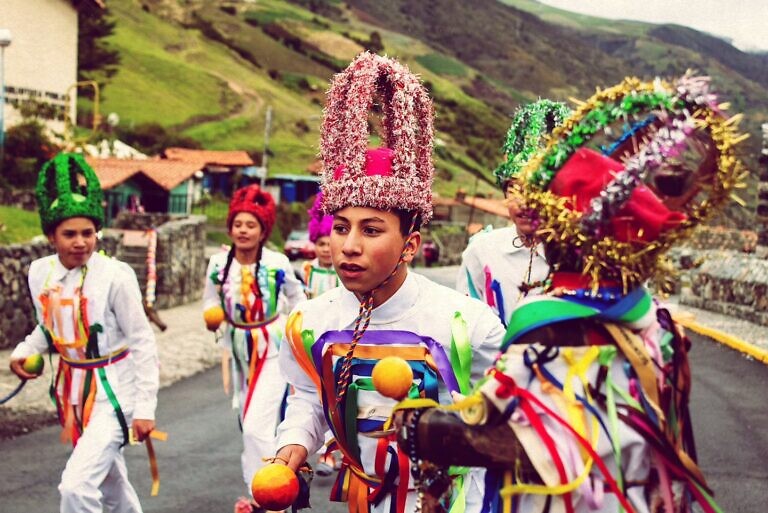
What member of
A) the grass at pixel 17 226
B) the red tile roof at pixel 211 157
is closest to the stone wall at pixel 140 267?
the grass at pixel 17 226

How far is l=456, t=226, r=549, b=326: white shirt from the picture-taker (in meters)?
5.88

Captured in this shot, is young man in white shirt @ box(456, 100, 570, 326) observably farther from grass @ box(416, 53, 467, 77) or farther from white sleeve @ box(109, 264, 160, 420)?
grass @ box(416, 53, 467, 77)

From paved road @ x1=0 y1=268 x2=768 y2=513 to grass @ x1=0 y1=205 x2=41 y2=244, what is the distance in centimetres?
517

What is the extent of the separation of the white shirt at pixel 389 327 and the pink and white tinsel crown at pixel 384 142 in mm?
354

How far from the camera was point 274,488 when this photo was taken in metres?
3.25

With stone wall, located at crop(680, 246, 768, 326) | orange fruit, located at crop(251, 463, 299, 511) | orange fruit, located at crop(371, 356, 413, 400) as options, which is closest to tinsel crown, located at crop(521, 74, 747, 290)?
orange fruit, located at crop(371, 356, 413, 400)

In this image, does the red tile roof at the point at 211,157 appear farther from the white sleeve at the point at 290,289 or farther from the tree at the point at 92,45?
the white sleeve at the point at 290,289

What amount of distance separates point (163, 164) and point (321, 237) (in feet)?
123

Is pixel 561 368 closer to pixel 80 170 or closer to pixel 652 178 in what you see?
pixel 652 178

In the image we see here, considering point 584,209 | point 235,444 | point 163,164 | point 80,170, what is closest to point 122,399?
point 80,170

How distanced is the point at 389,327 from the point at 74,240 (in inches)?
106

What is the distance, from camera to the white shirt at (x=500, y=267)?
588 centimetres

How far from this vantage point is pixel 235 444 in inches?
352

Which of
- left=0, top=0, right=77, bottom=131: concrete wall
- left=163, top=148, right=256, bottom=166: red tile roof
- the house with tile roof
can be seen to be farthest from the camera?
left=163, top=148, right=256, bottom=166: red tile roof
